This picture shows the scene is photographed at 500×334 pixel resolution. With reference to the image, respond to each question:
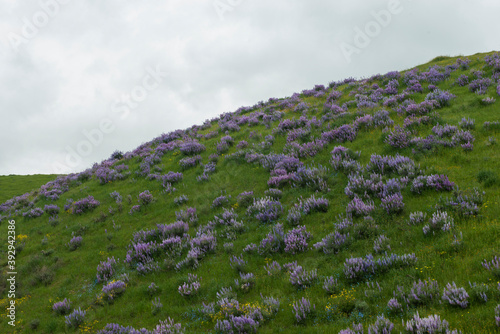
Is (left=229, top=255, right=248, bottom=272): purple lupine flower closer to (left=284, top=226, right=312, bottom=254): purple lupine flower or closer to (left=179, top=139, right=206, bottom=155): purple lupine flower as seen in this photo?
(left=284, top=226, right=312, bottom=254): purple lupine flower

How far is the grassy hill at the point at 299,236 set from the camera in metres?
5.25

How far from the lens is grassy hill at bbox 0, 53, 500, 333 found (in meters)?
5.25

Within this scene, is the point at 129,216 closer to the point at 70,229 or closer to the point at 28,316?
the point at 70,229

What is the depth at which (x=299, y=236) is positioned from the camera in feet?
25.5

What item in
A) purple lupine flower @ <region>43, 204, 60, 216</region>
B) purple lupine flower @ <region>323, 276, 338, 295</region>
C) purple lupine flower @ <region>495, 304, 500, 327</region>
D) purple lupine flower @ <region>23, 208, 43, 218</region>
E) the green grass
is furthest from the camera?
the green grass

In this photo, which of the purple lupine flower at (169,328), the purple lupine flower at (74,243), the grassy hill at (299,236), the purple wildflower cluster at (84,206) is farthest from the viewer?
the purple wildflower cluster at (84,206)

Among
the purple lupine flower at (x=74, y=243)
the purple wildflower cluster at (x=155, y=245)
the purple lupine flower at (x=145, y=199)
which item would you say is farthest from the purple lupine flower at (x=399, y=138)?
the purple lupine flower at (x=74, y=243)

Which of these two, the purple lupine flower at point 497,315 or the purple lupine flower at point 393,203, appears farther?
the purple lupine flower at point 393,203

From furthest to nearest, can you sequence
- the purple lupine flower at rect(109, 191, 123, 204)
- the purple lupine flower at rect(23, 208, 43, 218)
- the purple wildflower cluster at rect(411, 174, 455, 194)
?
the purple lupine flower at rect(23, 208, 43, 218) → the purple lupine flower at rect(109, 191, 123, 204) → the purple wildflower cluster at rect(411, 174, 455, 194)

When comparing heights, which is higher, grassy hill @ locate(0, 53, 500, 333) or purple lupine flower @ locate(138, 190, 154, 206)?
purple lupine flower @ locate(138, 190, 154, 206)

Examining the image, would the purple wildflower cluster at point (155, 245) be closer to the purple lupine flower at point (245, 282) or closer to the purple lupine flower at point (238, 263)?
the purple lupine flower at point (238, 263)

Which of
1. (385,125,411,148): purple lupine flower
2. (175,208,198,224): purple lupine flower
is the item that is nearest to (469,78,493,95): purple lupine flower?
(385,125,411,148): purple lupine flower

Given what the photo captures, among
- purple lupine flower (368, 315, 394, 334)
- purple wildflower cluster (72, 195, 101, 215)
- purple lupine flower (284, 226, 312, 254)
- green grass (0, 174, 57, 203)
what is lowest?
purple lupine flower (368, 315, 394, 334)

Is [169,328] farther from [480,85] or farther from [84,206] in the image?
[480,85]
